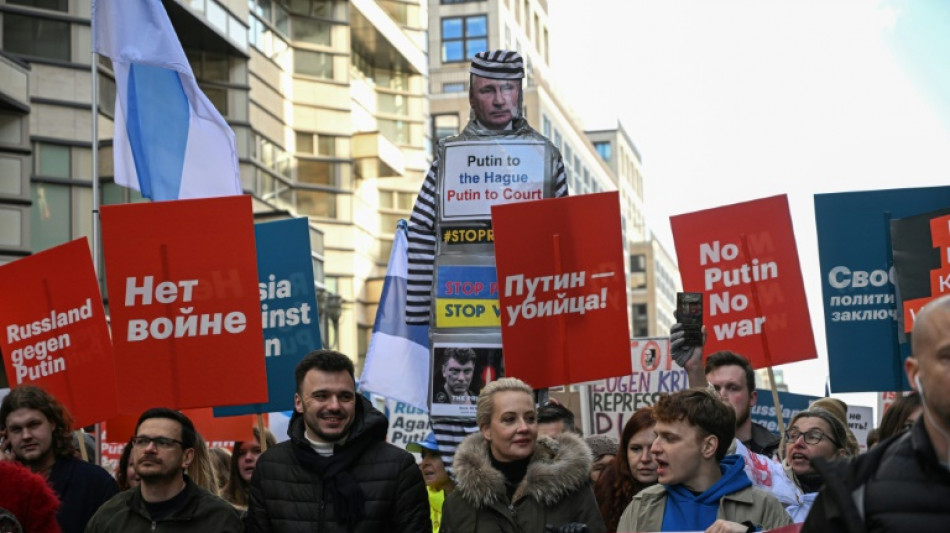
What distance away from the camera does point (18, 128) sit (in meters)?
26.1

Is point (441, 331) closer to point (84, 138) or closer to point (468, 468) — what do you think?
point (468, 468)

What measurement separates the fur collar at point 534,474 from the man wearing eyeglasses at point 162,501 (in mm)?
914

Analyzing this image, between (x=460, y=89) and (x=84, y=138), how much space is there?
56500mm

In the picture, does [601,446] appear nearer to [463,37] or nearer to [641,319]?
[463,37]

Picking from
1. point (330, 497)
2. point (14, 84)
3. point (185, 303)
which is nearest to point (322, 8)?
point (14, 84)

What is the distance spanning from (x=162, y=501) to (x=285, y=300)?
385 centimetres

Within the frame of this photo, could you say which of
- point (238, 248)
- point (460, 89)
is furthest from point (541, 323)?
point (460, 89)

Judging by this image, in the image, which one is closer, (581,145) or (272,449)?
(272,449)

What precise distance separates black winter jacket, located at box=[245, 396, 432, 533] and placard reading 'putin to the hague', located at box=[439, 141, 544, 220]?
9.08ft

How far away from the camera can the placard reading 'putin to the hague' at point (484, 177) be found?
911cm

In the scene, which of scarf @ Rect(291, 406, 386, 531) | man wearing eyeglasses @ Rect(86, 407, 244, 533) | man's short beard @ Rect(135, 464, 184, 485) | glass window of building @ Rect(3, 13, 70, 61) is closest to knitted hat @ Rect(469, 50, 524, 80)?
scarf @ Rect(291, 406, 386, 531)

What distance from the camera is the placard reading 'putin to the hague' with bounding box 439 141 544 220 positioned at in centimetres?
911

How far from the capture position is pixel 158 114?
39.4ft

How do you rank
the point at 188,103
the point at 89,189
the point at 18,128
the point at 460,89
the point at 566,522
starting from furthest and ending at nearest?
the point at 460,89 → the point at 89,189 → the point at 18,128 → the point at 188,103 → the point at 566,522
